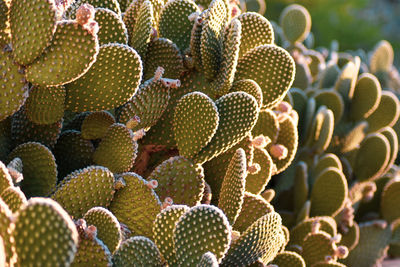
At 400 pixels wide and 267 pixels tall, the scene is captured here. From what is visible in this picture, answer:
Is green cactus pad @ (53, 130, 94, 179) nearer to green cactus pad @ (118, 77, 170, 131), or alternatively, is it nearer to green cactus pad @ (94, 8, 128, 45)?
green cactus pad @ (118, 77, 170, 131)

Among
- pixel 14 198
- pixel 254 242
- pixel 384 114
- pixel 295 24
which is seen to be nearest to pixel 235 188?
pixel 254 242

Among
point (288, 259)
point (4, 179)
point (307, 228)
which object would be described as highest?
point (4, 179)

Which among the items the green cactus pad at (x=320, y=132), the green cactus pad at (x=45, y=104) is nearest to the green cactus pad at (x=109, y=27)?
the green cactus pad at (x=45, y=104)

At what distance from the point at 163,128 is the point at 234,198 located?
1.44 ft

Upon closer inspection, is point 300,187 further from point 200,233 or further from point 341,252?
point 200,233

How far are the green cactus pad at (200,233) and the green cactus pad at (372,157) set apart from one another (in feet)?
7.13

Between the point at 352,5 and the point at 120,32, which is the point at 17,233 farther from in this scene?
the point at 352,5

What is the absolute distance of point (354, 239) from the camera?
119 inches

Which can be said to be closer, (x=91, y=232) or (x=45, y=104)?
(x=91, y=232)

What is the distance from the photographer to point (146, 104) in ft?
6.11

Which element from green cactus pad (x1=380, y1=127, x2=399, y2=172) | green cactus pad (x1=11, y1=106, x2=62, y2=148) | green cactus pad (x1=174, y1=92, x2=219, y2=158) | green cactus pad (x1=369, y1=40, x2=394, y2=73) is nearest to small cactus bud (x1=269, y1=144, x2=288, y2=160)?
green cactus pad (x1=174, y1=92, x2=219, y2=158)

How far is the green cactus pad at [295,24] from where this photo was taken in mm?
4133

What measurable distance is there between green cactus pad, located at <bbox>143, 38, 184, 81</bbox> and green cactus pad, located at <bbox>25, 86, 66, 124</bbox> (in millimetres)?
398

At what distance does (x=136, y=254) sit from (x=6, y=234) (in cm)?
38
